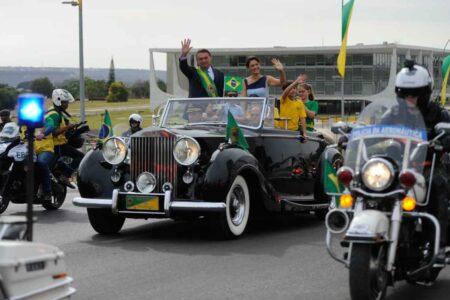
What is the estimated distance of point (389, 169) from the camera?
20.2ft

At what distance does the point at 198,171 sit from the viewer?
9812 mm

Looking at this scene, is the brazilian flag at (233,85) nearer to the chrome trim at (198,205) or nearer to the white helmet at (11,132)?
the chrome trim at (198,205)

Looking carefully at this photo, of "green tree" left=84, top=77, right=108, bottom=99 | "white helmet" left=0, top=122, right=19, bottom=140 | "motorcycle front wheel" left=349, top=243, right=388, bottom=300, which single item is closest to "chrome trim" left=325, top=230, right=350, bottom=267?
"motorcycle front wheel" left=349, top=243, right=388, bottom=300

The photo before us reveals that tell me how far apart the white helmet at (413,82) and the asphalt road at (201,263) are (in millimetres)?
1692

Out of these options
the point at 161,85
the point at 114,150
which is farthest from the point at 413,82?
the point at 161,85

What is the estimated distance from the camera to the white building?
91438mm

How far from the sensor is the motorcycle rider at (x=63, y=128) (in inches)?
521

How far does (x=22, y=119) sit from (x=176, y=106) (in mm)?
6515

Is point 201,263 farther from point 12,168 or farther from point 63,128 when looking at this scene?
point 63,128

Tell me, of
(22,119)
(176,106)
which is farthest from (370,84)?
(22,119)

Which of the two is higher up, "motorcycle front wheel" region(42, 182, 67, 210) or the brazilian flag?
the brazilian flag

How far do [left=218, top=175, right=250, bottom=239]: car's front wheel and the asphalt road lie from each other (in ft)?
0.45

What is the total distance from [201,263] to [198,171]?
1585 mm

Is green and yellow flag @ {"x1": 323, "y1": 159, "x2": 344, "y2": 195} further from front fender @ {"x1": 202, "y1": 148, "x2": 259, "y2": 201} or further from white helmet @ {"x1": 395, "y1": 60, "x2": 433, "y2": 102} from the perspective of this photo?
white helmet @ {"x1": 395, "y1": 60, "x2": 433, "y2": 102}
